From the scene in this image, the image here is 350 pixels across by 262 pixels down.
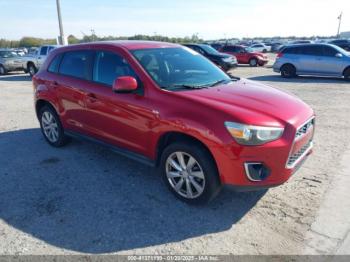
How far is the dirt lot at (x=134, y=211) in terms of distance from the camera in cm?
296

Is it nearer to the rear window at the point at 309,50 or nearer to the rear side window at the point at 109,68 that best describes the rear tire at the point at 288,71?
the rear window at the point at 309,50

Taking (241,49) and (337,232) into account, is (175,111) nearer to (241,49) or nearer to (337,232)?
(337,232)

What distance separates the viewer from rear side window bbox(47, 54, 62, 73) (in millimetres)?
5361

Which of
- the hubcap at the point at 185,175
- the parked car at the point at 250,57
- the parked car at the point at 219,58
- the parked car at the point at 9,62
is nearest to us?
the hubcap at the point at 185,175

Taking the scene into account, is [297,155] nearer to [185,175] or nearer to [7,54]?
[185,175]

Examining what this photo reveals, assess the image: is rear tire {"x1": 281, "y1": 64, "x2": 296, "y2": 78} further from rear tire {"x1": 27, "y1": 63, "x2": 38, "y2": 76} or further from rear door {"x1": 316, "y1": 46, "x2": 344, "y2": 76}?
rear tire {"x1": 27, "y1": 63, "x2": 38, "y2": 76}

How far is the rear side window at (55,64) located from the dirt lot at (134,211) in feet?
4.72

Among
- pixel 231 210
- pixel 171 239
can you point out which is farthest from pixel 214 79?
pixel 171 239

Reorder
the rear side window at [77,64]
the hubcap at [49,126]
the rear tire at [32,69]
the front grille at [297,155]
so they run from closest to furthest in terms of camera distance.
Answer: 1. the front grille at [297,155]
2. the rear side window at [77,64]
3. the hubcap at [49,126]
4. the rear tire at [32,69]

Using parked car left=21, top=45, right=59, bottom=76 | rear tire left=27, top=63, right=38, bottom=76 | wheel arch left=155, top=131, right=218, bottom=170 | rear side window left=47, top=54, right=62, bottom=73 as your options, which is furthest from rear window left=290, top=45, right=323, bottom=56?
rear tire left=27, top=63, right=38, bottom=76

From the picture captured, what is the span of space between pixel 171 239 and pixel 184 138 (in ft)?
3.55

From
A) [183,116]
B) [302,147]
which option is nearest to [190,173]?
[183,116]

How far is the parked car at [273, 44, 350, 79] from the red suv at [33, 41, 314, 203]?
11.1 metres

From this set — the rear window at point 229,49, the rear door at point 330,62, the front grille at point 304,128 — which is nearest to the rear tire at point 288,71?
the rear door at point 330,62
